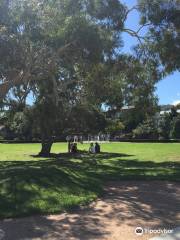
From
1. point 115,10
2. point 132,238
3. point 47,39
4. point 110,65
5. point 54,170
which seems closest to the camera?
point 132,238

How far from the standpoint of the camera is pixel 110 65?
72.2 ft

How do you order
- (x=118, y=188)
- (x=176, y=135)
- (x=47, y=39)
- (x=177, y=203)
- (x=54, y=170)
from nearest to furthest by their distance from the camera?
(x=177, y=203) < (x=118, y=188) < (x=54, y=170) < (x=47, y=39) < (x=176, y=135)

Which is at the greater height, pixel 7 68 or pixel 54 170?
pixel 7 68

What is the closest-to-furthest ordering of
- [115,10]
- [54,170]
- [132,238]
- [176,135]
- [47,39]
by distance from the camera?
[132,238], [54,170], [47,39], [115,10], [176,135]

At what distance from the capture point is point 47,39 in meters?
18.8

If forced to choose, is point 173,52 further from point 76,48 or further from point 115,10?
point 76,48

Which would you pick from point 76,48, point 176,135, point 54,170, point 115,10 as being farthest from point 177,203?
point 176,135

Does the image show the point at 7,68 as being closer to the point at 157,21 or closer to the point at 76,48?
the point at 76,48

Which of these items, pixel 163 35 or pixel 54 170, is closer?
pixel 54 170

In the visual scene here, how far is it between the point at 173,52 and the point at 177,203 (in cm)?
1129

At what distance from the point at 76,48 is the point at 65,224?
11447mm

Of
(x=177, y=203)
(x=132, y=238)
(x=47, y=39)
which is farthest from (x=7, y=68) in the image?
(x=132, y=238)

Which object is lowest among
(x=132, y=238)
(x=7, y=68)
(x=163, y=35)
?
(x=132, y=238)

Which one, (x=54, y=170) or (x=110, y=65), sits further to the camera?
(x=110, y=65)
